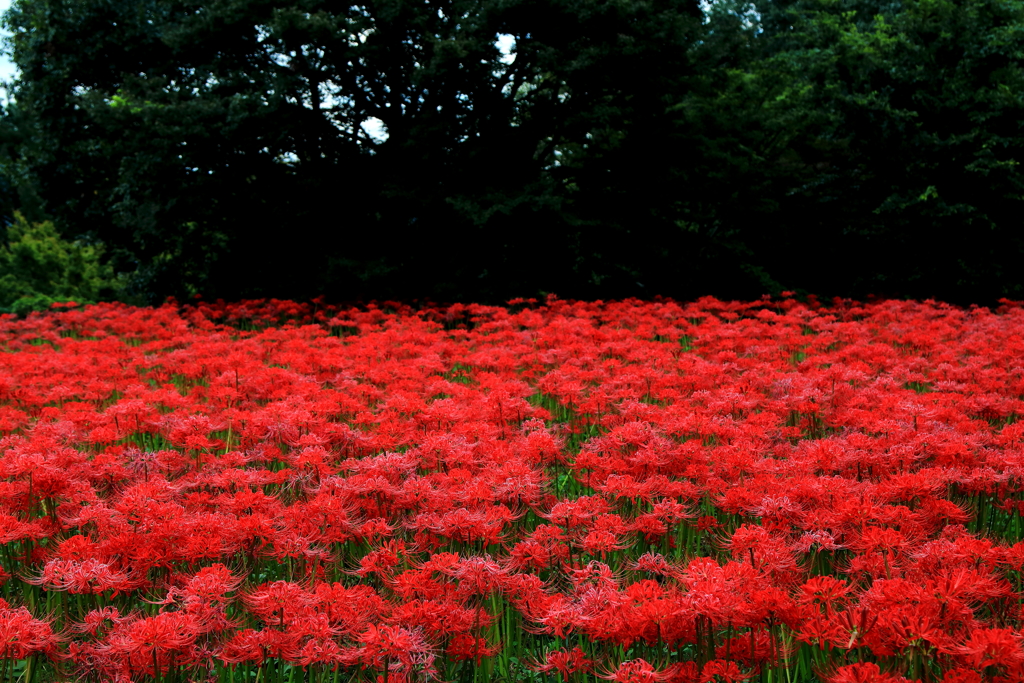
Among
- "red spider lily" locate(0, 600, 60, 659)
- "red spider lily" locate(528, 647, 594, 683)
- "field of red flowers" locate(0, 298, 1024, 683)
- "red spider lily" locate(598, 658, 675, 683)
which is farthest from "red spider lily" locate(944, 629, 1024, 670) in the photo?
"red spider lily" locate(0, 600, 60, 659)

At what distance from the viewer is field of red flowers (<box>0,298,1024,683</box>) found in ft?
7.29

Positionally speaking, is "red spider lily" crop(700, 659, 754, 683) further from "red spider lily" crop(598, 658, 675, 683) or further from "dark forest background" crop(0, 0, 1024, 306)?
"dark forest background" crop(0, 0, 1024, 306)

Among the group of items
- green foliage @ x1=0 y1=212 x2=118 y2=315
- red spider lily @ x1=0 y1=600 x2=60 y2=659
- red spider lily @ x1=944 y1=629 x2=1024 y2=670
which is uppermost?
green foliage @ x1=0 y1=212 x2=118 y2=315

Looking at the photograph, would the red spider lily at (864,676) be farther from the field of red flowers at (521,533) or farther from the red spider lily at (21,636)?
the red spider lily at (21,636)

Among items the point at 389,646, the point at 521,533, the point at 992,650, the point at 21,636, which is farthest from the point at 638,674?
the point at 21,636

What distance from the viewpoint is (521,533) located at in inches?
140

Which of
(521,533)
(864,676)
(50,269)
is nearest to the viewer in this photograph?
(864,676)

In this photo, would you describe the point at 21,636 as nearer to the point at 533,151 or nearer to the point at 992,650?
the point at 992,650

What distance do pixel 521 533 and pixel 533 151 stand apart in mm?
11503

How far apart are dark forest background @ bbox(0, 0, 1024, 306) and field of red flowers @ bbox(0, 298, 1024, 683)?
7565 millimetres

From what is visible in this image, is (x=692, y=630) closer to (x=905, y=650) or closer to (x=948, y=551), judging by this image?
(x=905, y=650)

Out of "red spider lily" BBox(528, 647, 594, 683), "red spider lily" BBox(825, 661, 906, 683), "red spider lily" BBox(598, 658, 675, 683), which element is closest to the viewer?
"red spider lily" BBox(825, 661, 906, 683)

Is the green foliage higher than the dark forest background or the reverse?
the reverse

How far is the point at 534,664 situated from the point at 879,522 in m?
1.36
